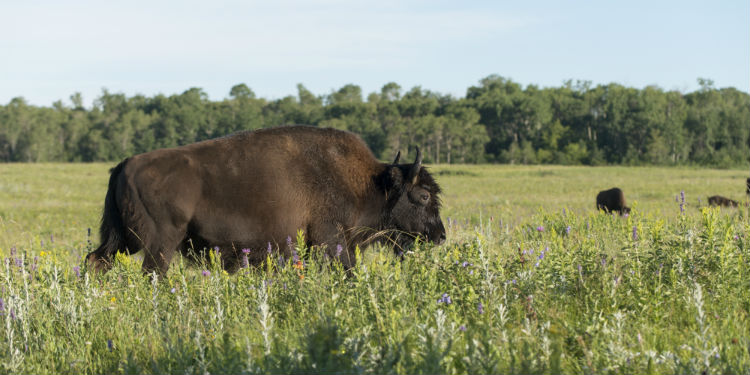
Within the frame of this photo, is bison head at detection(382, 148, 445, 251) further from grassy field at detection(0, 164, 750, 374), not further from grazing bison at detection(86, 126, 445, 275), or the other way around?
grassy field at detection(0, 164, 750, 374)

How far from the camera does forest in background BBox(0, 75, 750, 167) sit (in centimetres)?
11506

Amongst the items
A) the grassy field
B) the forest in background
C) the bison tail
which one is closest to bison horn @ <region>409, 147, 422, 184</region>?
the grassy field

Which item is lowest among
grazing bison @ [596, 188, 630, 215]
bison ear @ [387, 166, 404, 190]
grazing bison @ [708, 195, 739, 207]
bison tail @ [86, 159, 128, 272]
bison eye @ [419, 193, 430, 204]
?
grazing bison @ [708, 195, 739, 207]

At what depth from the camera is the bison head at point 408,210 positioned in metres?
7.85

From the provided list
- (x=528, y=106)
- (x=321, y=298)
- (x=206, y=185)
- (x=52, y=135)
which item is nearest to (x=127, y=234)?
(x=206, y=185)

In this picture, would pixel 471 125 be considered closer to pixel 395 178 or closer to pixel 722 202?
pixel 722 202

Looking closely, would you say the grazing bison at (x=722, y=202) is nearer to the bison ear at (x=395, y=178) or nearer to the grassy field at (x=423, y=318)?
the bison ear at (x=395, y=178)

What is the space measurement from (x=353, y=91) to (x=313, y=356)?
19157cm

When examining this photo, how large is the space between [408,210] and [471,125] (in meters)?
128

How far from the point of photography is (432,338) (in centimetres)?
325

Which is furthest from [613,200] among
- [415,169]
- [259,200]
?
[259,200]

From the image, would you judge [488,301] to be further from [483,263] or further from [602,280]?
[602,280]

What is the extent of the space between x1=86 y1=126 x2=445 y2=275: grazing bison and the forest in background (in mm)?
103741

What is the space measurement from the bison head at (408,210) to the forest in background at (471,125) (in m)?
103
